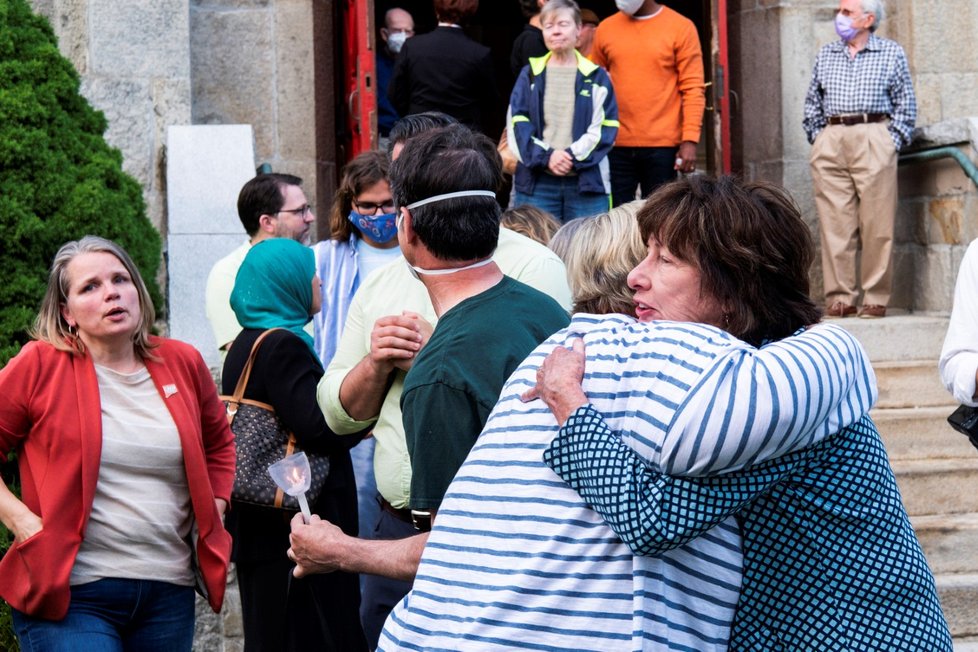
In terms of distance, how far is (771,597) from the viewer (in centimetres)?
204

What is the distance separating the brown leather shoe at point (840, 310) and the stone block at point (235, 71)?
3.78 m

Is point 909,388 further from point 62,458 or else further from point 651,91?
point 62,458

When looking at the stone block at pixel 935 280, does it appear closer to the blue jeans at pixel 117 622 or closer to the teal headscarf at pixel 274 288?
the teal headscarf at pixel 274 288

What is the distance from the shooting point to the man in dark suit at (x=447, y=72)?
7.86 metres

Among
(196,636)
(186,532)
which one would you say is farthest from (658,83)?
(186,532)

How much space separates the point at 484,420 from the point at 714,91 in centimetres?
691

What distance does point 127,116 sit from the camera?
26.4 feet

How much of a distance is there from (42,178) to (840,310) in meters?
4.82

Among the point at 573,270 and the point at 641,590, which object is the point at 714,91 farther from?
the point at 641,590

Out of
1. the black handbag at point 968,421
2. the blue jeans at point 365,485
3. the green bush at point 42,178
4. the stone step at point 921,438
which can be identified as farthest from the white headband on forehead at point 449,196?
the stone step at point 921,438

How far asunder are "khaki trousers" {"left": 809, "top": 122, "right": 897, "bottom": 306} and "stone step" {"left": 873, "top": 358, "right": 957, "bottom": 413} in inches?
55.3

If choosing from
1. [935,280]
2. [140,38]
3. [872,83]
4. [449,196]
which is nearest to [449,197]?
[449,196]

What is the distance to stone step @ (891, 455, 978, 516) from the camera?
6.08 m

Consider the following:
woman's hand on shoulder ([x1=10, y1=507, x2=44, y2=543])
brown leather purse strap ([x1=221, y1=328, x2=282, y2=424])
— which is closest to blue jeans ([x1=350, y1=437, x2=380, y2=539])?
brown leather purse strap ([x1=221, y1=328, x2=282, y2=424])
